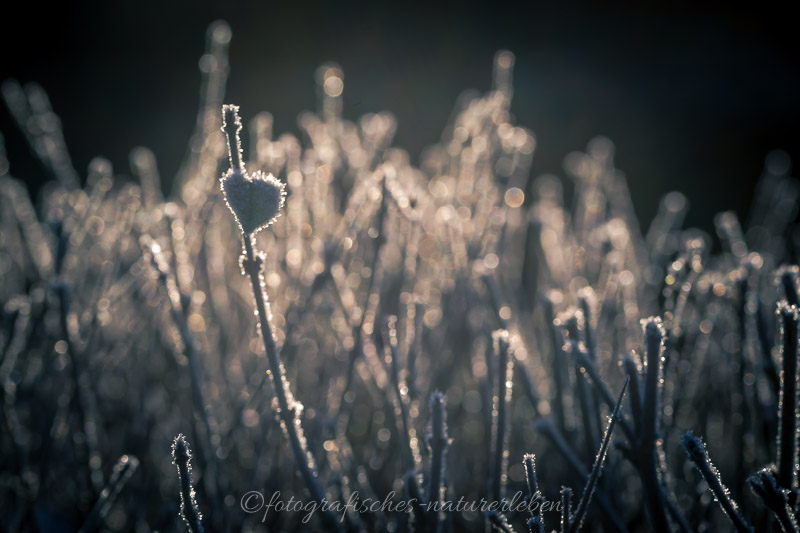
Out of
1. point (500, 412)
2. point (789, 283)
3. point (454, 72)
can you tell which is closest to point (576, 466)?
point (500, 412)

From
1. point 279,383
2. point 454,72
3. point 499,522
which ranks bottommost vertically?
point 499,522

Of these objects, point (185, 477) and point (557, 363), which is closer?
point (185, 477)

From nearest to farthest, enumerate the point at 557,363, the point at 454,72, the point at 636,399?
the point at 636,399, the point at 557,363, the point at 454,72

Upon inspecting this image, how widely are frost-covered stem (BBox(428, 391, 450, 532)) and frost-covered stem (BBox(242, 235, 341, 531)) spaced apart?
79mm

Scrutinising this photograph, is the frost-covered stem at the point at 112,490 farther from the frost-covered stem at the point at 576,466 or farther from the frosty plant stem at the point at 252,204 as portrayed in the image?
the frost-covered stem at the point at 576,466

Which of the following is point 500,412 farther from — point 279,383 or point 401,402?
point 279,383

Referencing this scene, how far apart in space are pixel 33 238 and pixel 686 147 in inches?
138

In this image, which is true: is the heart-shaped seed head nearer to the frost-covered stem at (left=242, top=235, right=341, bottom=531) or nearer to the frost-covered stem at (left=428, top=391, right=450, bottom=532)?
the frost-covered stem at (left=242, top=235, right=341, bottom=531)

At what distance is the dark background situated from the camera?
11.2 ft

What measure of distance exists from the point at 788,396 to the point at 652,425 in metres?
0.10

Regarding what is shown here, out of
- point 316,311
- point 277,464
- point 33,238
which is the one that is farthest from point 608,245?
point 33,238

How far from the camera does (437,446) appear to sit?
17.1 inches

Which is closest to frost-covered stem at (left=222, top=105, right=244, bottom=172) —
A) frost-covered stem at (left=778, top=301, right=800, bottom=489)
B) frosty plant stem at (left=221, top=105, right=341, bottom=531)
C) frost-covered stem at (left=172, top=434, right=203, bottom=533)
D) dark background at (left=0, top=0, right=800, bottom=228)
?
frosty plant stem at (left=221, top=105, right=341, bottom=531)

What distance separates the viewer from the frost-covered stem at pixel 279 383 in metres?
0.38
